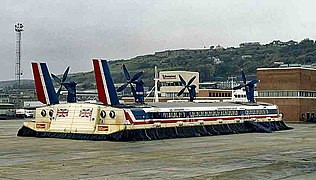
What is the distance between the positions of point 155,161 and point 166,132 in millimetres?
21550

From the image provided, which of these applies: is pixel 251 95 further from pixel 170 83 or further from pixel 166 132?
pixel 170 83

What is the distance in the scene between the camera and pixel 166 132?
5262 cm

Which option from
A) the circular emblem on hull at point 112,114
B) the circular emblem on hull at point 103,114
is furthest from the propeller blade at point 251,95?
the circular emblem on hull at point 112,114

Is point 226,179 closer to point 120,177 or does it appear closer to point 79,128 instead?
point 120,177

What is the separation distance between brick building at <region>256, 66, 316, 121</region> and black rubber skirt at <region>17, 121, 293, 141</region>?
1163 inches

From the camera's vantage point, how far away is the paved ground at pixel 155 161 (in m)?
25.1

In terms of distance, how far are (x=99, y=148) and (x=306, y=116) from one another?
64.0 m

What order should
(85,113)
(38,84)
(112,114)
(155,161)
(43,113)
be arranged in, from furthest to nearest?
(38,84)
(43,113)
(85,113)
(112,114)
(155,161)

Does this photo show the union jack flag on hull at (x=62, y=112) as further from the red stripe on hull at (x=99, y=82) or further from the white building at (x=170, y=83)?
the white building at (x=170, y=83)

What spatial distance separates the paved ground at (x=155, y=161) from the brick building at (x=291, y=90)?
174 ft

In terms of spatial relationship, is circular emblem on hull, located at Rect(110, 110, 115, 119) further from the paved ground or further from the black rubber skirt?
the paved ground

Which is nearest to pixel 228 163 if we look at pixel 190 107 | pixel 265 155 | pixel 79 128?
pixel 265 155

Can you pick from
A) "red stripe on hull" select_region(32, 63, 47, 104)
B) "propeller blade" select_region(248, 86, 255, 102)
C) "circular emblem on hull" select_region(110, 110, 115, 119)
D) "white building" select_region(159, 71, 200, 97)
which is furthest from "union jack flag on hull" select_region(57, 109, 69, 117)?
"white building" select_region(159, 71, 200, 97)

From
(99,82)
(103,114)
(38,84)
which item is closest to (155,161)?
(103,114)
